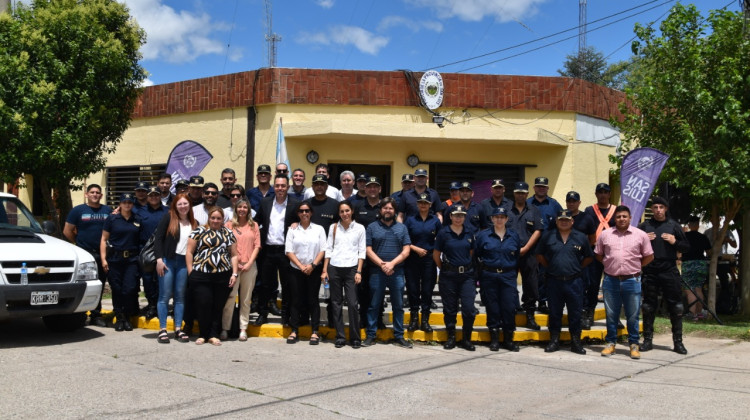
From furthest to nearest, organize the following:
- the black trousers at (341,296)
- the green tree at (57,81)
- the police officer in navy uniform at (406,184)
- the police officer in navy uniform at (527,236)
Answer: the green tree at (57,81) → the police officer in navy uniform at (406,184) → the police officer in navy uniform at (527,236) → the black trousers at (341,296)

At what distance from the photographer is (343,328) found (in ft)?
28.9

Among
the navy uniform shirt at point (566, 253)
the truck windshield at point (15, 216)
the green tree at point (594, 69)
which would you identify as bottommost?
the navy uniform shirt at point (566, 253)

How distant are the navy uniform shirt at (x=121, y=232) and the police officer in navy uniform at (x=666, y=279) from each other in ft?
22.4

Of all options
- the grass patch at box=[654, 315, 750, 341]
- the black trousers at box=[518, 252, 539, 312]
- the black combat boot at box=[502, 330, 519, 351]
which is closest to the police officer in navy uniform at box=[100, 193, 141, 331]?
the black combat boot at box=[502, 330, 519, 351]

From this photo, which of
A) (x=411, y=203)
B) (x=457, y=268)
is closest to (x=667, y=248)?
(x=457, y=268)

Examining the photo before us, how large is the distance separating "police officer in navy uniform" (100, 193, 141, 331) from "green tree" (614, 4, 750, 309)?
8.59 meters

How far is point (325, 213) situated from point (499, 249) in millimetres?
2321

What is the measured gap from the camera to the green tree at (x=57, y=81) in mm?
11789

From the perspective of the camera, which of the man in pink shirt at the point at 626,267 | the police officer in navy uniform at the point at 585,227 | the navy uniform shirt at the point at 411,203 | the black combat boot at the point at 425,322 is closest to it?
the man in pink shirt at the point at 626,267

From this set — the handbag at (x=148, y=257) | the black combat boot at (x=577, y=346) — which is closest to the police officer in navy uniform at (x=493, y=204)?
the black combat boot at (x=577, y=346)

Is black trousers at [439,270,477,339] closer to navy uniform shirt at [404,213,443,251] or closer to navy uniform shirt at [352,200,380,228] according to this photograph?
navy uniform shirt at [404,213,443,251]

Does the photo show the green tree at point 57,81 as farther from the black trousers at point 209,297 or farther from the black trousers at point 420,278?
the black trousers at point 420,278

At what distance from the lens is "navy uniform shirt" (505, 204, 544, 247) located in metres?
9.47

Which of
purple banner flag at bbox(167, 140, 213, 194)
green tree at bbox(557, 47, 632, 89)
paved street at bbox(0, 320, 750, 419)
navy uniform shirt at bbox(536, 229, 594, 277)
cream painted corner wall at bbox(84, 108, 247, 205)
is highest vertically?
green tree at bbox(557, 47, 632, 89)
